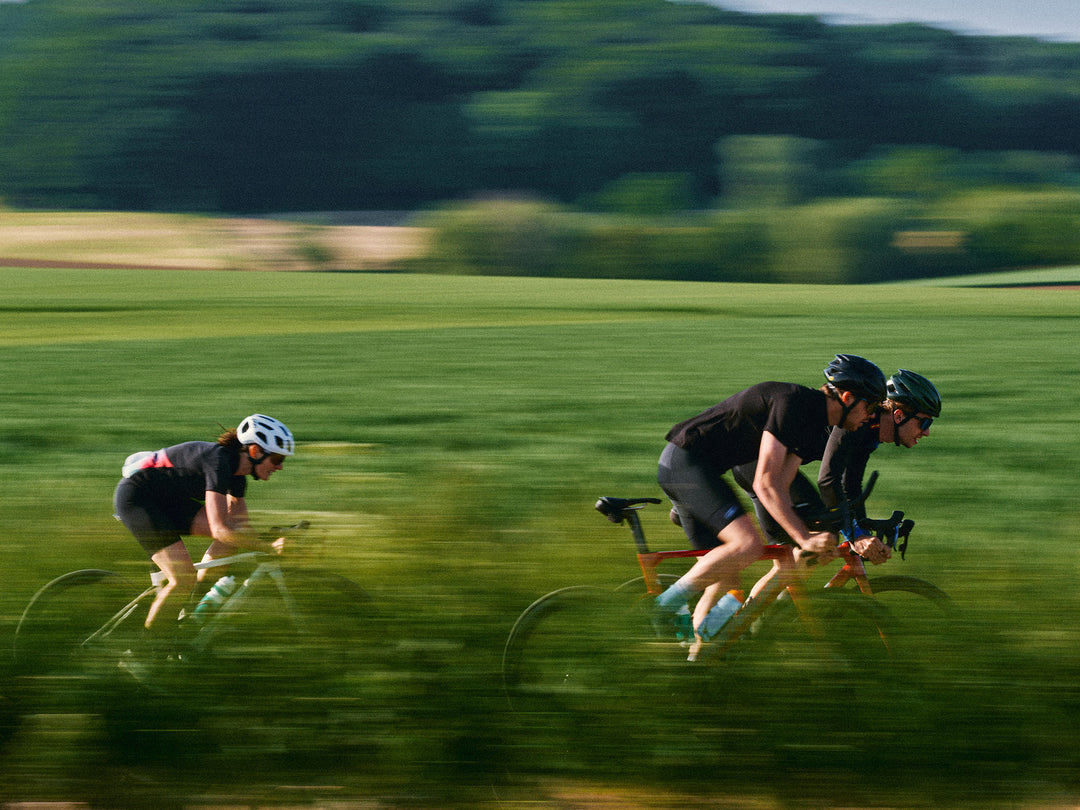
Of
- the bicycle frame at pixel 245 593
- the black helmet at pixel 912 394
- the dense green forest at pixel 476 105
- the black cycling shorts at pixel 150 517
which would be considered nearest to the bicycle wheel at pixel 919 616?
the black helmet at pixel 912 394

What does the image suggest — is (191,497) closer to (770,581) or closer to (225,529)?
(225,529)

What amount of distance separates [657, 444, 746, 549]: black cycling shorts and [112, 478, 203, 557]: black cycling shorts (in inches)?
72.5

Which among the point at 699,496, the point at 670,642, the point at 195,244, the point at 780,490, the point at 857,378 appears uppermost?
the point at 857,378

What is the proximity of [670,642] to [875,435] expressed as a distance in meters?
1.06

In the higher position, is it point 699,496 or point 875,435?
point 875,435

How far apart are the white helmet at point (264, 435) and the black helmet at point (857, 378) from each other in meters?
1.94

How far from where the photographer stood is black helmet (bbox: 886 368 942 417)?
481cm

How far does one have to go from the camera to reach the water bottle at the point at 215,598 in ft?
15.6

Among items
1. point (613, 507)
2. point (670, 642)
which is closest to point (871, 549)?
point (670, 642)

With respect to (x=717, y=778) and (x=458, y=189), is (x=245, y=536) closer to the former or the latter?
(x=717, y=778)

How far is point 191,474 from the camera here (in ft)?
16.5

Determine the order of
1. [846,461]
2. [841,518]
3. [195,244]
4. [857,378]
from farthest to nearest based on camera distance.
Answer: [195,244] < [846,461] < [841,518] < [857,378]

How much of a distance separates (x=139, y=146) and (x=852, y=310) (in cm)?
8206

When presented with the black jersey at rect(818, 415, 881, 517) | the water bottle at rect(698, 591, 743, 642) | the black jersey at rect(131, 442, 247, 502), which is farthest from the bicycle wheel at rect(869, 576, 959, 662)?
the black jersey at rect(131, 442, 247, 502)
